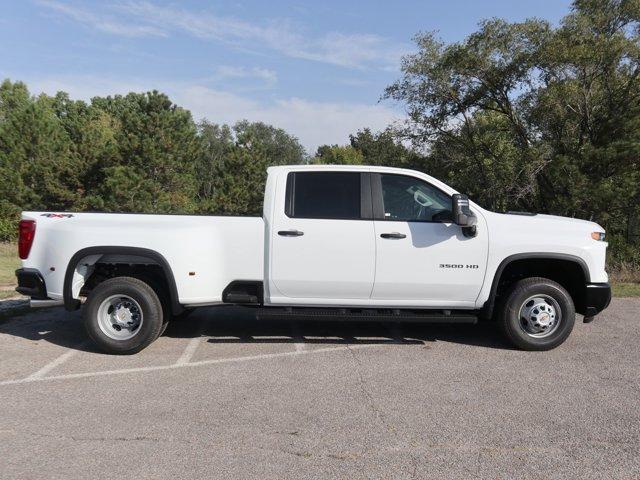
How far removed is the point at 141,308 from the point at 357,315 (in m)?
2.33

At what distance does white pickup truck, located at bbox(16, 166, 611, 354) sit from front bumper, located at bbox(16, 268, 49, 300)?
0.01 meters

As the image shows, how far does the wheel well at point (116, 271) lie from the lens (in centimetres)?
561

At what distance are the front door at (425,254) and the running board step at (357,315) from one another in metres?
0.15

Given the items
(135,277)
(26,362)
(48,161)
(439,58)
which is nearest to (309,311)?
(135,277)

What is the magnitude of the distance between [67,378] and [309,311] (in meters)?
2.47

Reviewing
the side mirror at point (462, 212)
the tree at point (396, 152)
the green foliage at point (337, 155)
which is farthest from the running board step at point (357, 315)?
the green foliage at point (337, 155)

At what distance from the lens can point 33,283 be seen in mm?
5766

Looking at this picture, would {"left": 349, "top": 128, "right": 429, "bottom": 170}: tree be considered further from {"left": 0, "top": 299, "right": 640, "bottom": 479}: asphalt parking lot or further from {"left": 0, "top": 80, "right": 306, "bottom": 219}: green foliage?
{"left": 0, "top": 299, "right": 640, "bottom": 479}: asphalt parking lot

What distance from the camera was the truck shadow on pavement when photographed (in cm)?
634

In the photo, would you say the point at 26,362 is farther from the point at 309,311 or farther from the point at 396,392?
the point at 396,392

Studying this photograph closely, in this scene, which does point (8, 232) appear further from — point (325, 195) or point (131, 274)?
point (325, 195)

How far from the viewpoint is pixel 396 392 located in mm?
4688

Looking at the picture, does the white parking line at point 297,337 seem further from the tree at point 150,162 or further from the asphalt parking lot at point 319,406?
the tree at point 150,162

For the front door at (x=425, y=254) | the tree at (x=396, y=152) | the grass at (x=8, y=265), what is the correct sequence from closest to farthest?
the front door at (x=425, y=254)
the grass at (x=8, y=265)
the tree at (x=396, y=152)
